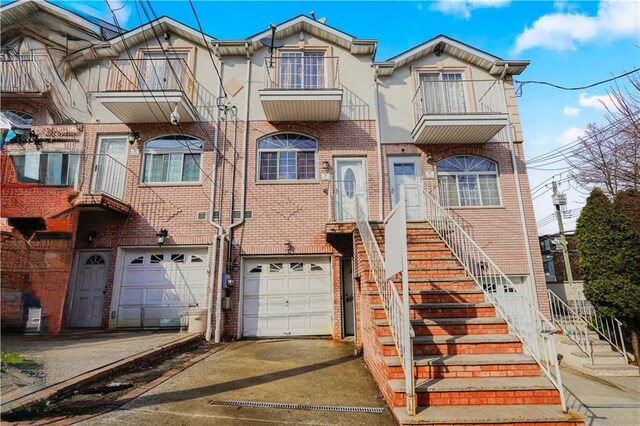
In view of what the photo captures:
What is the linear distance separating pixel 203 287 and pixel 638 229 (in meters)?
9.99

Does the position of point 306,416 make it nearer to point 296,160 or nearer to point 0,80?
point 0,80

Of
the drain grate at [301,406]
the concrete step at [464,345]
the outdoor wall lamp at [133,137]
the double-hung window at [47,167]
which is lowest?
the drain grate at [301,406]

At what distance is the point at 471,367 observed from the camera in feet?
11.8

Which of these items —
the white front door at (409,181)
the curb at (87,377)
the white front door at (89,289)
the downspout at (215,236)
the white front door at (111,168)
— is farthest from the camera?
the white front door at (409,181)

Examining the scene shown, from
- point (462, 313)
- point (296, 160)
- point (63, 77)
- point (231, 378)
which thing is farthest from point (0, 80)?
point (296, 160)

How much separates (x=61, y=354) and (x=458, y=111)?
1006cm

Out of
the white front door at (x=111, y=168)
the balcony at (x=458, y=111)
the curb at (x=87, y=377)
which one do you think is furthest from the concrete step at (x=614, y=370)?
the white front door at (x=111, y=168)

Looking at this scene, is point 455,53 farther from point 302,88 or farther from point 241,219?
point 241,219

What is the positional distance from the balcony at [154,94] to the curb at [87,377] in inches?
228

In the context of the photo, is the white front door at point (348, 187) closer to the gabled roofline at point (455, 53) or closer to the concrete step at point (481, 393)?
the gabled roofline at point (455, 53)

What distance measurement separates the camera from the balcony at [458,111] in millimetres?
8000

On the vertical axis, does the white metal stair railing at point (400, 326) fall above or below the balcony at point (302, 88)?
below

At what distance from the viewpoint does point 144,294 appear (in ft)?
25.7

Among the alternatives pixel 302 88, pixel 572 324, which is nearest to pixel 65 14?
pixel 302 88
